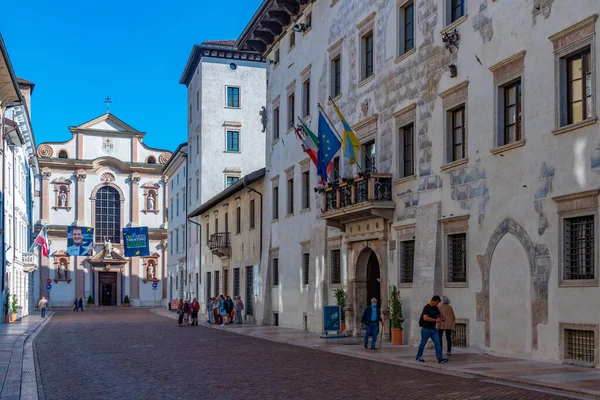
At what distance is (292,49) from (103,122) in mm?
50973

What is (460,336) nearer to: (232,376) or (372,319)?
(372,319)

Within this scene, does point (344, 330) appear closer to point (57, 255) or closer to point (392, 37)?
point (392, 37)

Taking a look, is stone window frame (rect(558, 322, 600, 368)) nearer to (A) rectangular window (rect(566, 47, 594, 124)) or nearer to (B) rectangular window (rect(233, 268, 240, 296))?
(A) rectangular window (rect(566, 47, 594, 124))

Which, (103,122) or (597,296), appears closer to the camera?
(597,296)

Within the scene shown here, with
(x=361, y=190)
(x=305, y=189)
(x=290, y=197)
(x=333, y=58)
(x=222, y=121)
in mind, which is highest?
(x=222, y=121)

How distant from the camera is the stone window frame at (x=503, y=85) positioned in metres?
19.1

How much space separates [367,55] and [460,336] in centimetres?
1129

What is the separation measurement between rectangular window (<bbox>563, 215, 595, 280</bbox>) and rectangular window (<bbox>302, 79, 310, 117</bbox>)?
1790 centimetres

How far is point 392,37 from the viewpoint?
2586cm

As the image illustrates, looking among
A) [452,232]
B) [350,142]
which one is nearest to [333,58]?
[350,142]

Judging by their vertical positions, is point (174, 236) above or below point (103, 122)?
below

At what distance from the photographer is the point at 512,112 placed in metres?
19.9

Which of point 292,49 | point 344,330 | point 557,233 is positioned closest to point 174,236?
point 292,49

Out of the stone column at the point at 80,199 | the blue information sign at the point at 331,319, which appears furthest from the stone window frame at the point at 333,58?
the stone column at the point at 80,199
